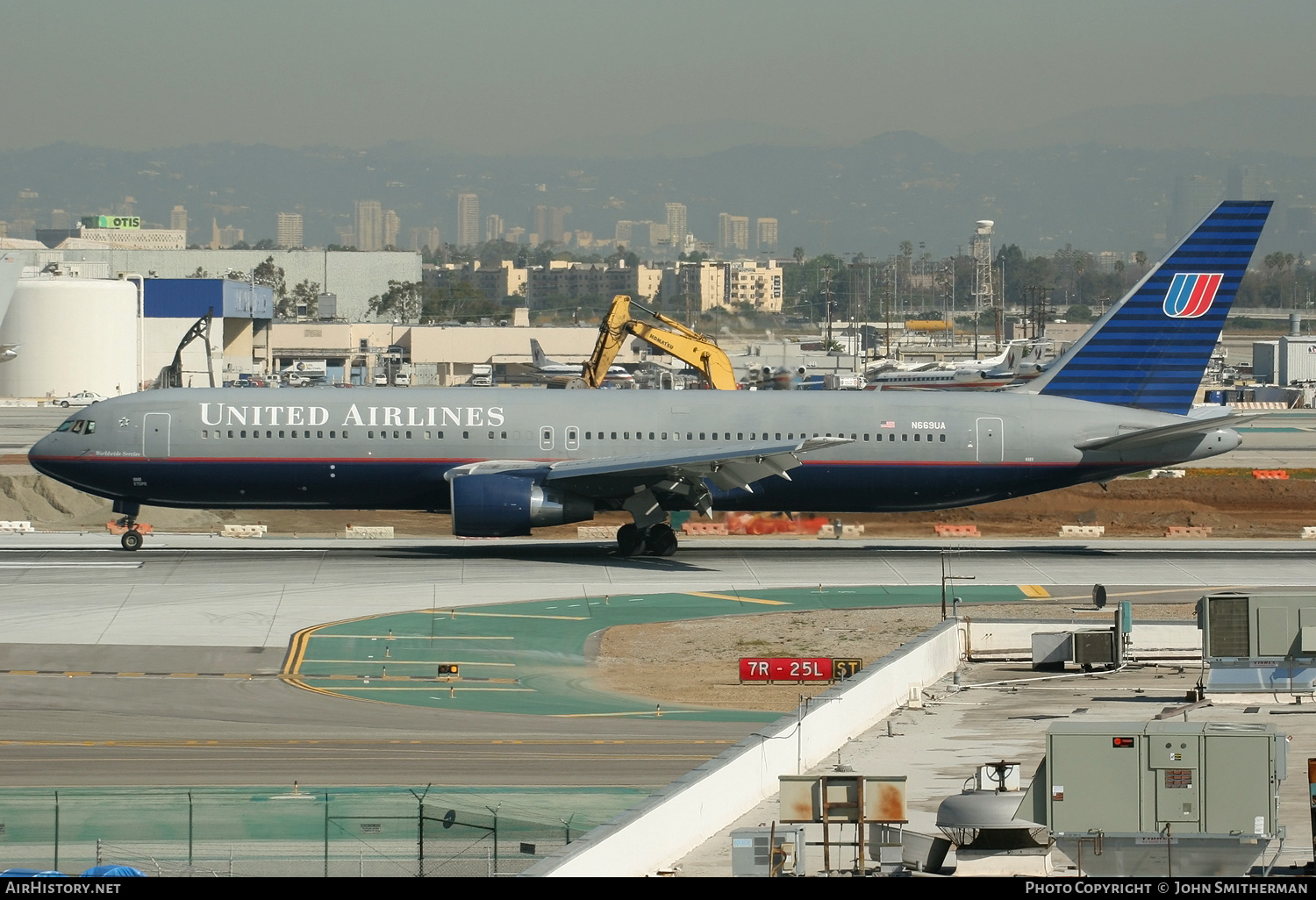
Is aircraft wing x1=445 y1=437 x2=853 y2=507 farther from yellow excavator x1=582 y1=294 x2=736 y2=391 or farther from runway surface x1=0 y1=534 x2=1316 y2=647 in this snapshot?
yellow excavator x1=582 y1=294 x2=736 y2=391

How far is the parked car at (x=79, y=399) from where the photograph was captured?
4739 inches

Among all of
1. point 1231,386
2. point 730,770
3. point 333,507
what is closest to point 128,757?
point 730,770

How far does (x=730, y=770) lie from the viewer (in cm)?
1758

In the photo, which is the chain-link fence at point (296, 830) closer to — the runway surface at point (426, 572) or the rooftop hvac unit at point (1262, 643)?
the rooftop hvac unit at point (1262, 643)

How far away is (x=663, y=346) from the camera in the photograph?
96.6 metres

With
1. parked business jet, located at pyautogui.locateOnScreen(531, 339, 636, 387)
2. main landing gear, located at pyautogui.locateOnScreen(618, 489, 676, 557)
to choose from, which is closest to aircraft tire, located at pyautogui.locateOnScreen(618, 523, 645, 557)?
main landing gear, located at pyautogui.locateOnScreen(618, 489, 676, 557)

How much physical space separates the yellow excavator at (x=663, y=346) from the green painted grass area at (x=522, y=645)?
50333 mm

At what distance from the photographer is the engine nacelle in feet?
152

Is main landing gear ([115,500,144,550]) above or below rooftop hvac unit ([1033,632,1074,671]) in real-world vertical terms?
above

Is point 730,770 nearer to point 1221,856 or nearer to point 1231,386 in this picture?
point 1221,856

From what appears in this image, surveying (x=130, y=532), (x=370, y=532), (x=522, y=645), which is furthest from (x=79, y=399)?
(x=522, y=645)

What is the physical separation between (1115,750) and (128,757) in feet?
52.9

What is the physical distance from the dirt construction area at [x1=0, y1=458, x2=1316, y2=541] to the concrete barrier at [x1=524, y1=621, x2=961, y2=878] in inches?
1355

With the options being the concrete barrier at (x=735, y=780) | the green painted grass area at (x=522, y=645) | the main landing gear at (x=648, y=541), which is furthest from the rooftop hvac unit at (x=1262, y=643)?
the main landing gear at (x=648, y=541)
